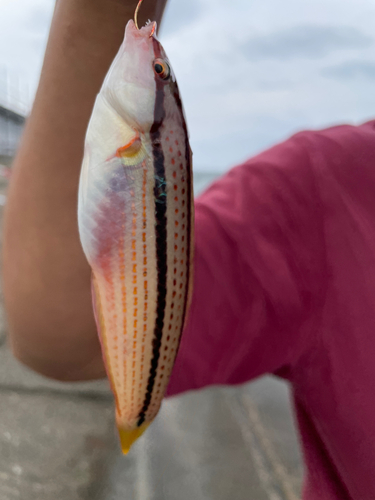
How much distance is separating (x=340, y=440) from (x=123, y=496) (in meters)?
0.89

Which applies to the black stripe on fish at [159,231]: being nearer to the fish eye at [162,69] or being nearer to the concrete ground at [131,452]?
the fish eye at [162,69]

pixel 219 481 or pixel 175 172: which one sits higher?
pixel 175 172

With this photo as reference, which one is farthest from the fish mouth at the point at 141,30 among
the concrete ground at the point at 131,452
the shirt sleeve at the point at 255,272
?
the concrete ground at the point at 131,452

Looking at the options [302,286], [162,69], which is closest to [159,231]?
[162,69]

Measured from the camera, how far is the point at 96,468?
3.69 ft

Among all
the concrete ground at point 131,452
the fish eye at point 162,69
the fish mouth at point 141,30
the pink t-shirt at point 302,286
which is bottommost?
the concrete ground at point 131,452

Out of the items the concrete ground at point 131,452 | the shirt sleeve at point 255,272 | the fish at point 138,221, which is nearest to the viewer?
the fish at point 138,221

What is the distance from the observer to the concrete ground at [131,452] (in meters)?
1.07

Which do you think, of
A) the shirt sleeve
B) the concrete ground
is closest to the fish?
the shirt sleeve

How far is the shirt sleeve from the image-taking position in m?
0.41

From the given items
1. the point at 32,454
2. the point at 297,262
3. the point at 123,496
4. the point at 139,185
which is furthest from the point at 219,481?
the point at 139,185

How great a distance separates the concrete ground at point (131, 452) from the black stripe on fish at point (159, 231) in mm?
821

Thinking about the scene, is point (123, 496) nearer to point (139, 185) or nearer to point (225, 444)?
point (225, 444)

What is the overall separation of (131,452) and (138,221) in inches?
50.7
